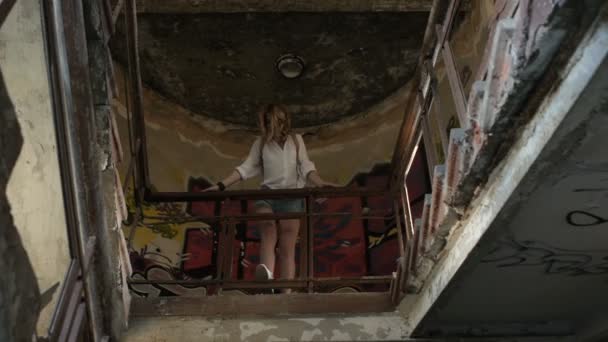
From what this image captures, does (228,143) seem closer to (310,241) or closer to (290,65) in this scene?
(290,65)

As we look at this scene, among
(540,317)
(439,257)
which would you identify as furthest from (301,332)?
(540,317)

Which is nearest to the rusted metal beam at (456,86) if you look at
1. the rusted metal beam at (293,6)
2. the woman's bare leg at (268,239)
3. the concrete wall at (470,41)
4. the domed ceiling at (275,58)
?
the woman's bare leg at (268,239)

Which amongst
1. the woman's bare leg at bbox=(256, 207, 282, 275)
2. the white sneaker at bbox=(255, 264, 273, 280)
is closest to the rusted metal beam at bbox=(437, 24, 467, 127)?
the white sneaker at bbox=(255, 264, 273, 280)

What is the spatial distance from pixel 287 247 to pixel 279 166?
77 centimetres

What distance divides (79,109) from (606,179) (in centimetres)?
226

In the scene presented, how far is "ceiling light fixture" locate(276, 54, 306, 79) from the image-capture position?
7660mm

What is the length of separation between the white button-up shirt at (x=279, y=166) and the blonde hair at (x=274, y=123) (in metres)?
0.05

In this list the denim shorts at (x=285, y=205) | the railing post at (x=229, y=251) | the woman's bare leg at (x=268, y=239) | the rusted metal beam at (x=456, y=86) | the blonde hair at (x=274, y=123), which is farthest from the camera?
the blonde hair at (x=274, y=123)

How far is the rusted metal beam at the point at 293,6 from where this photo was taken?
23.3 feet

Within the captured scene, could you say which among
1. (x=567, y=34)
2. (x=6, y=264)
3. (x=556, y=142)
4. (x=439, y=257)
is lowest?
(x=439, y=257)

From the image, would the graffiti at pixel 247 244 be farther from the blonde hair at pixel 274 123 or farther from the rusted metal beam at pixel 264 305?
the rusted metal beam at pixel 264 305

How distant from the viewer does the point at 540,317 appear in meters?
3.94

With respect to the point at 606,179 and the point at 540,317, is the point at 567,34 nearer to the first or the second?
the point at 606,179

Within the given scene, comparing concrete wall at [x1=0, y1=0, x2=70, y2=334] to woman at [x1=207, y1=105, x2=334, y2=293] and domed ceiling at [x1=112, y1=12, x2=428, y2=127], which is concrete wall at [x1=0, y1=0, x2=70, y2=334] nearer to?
woman at [x1=207, y1=105, x2=334, y2=293]
